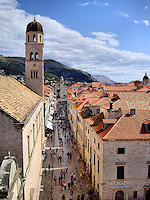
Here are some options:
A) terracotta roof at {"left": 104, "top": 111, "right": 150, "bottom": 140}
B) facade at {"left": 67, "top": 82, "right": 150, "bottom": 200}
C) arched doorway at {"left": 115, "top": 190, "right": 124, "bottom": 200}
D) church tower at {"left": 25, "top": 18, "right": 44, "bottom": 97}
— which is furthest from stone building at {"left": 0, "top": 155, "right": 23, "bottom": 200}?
church tower at {"left": 25, "top": 18, "right": 44, "bottom": 97}

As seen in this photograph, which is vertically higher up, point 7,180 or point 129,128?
point 129,128

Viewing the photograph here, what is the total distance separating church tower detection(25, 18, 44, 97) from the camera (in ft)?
117

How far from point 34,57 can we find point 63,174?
69.1 feet

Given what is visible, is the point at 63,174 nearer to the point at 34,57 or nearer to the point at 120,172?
the point at 120,172

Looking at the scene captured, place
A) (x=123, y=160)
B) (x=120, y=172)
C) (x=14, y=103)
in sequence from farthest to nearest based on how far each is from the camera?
(x=120, y=172) < (x=123, y=160) < (x=14, y=103)

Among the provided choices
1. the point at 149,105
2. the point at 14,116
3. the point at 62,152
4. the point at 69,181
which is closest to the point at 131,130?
the point at 149,105

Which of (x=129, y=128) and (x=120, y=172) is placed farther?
(x=129, y=128)

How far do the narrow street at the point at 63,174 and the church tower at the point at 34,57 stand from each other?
1214 cm

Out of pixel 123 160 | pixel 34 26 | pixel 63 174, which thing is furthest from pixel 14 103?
pixel 34 26

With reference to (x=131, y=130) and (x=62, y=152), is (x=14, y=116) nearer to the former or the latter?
(x=131, y=130)

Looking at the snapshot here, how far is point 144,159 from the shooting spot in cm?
2161

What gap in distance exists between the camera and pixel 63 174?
29.1 m

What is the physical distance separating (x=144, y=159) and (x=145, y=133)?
2811 millimetres

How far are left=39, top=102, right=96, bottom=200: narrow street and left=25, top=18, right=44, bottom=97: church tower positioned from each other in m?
12.1
